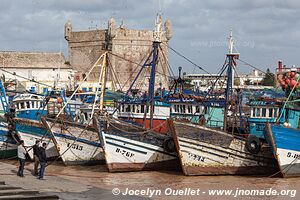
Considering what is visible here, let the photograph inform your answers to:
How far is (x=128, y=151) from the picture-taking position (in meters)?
23.7

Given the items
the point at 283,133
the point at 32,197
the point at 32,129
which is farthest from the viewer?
the point at 32,129

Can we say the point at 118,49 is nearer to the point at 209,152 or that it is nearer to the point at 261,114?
the point at 261,114

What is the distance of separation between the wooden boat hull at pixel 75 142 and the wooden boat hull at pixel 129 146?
199cm

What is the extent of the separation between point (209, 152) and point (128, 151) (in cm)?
312

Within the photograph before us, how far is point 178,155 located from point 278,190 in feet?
14.3

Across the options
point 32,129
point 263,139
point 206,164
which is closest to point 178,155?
point 206,164

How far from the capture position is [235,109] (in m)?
25.7

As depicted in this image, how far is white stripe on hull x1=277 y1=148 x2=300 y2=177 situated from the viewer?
73.5 ft

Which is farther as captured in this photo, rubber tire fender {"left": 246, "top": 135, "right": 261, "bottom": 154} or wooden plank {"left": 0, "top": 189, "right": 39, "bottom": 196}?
rubber tire fender {"left": 246, "top": 135, "right": 261, "bottom": 154}

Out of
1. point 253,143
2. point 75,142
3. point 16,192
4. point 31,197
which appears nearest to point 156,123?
point 75,142

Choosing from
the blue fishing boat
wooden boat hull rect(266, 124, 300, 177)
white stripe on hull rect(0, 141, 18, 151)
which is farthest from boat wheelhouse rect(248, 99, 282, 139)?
white stripe on hull rect(0, 141, 18, 151)

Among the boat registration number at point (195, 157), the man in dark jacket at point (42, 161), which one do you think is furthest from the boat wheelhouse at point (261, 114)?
the man in dark jacket at point (42, 161)

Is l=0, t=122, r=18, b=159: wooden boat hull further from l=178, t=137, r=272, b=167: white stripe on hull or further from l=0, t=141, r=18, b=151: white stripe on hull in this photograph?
l=178, t=137, r=272, b=167: white stripe on hull

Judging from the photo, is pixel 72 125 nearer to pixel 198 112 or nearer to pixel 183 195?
pixel 198 112
